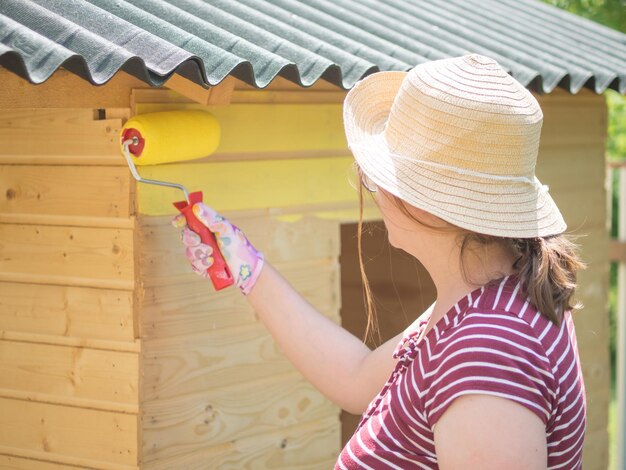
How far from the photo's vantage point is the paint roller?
2.80m

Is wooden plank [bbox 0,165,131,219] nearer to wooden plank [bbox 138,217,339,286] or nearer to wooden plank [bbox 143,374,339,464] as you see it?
wooden plank [bbox 138,217,339,286]

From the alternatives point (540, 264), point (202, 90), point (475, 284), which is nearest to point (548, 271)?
point (540, 264)

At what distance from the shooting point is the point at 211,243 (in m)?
2.83

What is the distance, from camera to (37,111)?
317cm

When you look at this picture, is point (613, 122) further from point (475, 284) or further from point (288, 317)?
point (475, 284)

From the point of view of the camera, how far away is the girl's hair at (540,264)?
81.7 inches

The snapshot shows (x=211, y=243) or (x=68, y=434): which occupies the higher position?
(x=211, y=243)

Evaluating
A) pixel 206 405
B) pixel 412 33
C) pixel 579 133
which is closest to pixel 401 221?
pixel 206 405

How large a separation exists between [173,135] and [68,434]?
1.14 metres

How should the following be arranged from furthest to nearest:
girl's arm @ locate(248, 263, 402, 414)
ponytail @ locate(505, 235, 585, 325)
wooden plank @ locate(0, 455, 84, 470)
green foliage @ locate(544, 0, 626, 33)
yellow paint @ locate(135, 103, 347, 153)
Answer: green foliage @ locate(544, 0, 626, 33) → yellow paint @ locate(135, 103, 347, 153) → wooden plank @ locate(0, 455, 84, 470) → girl's arm @ locate(248, 263, 402, 414) → ponytail @ locate(505, 235, 585, 325)

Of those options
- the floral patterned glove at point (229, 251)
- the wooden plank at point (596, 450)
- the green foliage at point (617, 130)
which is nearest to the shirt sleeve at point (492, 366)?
the floral patterned glove at point (229, 251)

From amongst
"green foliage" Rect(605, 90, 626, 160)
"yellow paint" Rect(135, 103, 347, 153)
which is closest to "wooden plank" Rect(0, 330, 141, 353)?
"yellow paint" Rect(135, 103, 347, 153)

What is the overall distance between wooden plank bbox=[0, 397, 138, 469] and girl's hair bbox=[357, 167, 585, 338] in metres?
1.43

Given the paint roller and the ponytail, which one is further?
the paint roller
